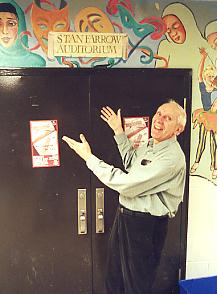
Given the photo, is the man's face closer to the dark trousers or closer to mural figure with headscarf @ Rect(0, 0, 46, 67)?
the dark trousers

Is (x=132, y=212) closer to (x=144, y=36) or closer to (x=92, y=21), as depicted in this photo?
(x=144, y=36)

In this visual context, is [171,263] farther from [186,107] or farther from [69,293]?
[186,107]

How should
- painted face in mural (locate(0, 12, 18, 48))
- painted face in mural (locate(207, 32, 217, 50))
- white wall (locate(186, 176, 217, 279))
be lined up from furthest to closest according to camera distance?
white wall (locate(186, 176, 217, 279)), painted face in mural (locate(207, 32, 217, 50)), painted face in mural (locate(0, 12, 18, 48))

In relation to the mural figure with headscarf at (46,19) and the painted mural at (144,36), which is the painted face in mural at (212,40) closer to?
the painted mural at (144,36)

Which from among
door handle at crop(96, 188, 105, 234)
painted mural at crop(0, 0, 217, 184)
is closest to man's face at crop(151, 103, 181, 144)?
painted mural at crop(0, 0, 217, 184)

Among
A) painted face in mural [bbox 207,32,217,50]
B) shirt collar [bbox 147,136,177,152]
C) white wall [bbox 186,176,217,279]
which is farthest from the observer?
white wall [bbox 186,176,217,279]

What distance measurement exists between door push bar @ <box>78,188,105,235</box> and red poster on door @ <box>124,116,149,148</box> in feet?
1.39

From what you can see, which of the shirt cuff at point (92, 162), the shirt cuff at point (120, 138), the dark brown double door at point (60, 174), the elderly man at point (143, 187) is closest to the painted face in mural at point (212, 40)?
the dark brown double door at point (60, 174)

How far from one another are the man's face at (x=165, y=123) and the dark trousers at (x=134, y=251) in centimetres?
55

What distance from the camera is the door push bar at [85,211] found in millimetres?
2428

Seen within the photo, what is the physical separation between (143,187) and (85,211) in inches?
19.0

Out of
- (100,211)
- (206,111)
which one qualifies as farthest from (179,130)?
(100,211)

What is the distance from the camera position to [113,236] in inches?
97.3

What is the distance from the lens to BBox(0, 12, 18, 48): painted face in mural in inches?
Answer: 86.6
